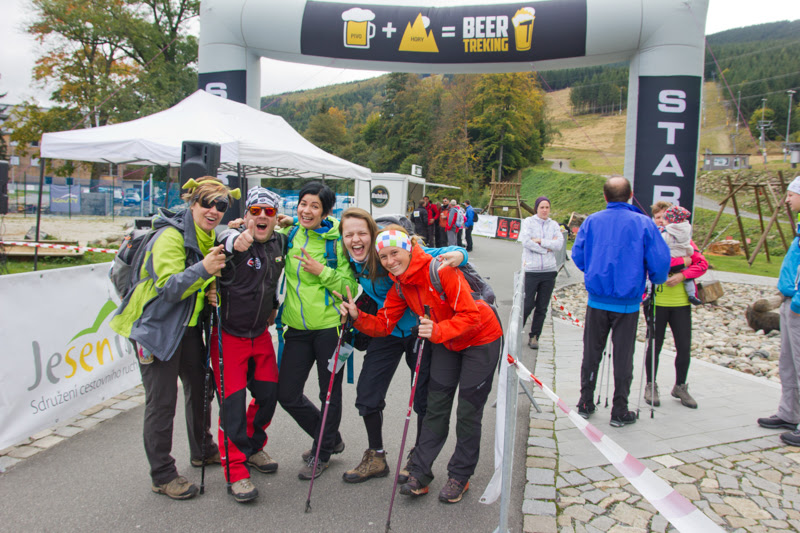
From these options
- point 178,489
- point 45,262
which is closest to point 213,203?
point 178,489

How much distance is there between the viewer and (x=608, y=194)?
14.6 feet

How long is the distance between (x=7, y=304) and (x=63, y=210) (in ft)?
109

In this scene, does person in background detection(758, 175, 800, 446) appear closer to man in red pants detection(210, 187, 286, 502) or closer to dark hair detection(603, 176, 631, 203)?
dark hair detection(603, 176, 631, 203)

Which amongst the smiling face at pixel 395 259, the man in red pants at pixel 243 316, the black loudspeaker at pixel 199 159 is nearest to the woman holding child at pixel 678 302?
the smiling face at pixel 395 259

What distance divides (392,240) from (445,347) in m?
0.79

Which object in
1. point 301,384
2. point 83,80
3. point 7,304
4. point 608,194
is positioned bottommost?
point 301,384

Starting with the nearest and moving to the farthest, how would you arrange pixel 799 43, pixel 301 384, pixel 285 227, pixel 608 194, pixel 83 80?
pixel 301 384
pixel 285 227
pixel 608 194
pixel 83 80
pixel 799 43

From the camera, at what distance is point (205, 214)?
3.21m

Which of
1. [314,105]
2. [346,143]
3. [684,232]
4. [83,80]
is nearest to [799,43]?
[346,143]

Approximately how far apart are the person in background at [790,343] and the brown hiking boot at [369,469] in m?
3.14

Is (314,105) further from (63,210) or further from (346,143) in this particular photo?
(63,210)

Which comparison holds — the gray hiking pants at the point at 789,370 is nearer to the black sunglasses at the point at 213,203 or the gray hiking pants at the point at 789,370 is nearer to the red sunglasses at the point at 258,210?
the red sunglasses at the point at 258,210

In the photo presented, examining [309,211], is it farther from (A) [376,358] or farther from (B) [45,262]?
(B) [45,262]

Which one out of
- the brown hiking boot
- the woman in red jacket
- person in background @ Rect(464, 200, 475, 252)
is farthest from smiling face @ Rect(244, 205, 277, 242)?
person in background @ Rect(464, 200, 475, 252)
